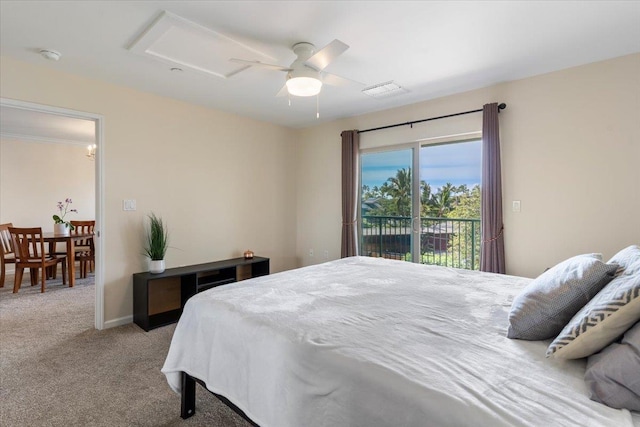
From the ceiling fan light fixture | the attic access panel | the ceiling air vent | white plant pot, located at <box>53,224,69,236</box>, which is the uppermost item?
the ceiling air vent

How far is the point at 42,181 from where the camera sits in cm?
629

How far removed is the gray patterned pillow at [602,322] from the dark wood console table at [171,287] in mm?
3437

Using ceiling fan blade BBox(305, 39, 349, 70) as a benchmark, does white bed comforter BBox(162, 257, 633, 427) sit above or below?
below

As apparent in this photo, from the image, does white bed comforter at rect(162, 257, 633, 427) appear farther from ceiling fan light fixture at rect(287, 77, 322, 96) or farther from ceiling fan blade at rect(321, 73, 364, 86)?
ceiling fan blade at rect(321, 73, 364, 86)

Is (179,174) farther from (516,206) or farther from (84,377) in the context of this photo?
(516,206)

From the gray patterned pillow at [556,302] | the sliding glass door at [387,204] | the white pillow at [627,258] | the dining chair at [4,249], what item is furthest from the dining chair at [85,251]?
the white pillow at [627,258]

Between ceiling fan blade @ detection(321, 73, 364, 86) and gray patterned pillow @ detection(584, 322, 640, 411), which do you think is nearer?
gray patterned pillow @ detection(584, 322, 640, 411)

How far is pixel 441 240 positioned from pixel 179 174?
347cm

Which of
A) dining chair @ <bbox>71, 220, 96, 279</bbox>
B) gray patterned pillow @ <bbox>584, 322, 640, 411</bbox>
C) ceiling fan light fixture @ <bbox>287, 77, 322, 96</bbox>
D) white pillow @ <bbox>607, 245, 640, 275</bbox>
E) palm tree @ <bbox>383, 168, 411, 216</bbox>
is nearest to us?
gray patterned pillow @ <bbox>584, 322, 640, 411</bbox>

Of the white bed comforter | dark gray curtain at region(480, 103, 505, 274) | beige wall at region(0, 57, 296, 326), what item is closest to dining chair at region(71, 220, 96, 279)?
beige wall at region(0, 57, 296, 326)

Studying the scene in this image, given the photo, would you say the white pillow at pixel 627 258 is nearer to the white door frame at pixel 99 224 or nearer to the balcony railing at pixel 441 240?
the balcony railing at pixel 441 240

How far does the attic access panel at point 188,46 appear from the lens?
2.25m

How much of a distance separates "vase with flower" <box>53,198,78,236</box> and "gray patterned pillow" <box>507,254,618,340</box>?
645cm

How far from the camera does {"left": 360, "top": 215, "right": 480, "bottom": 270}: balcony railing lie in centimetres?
408
